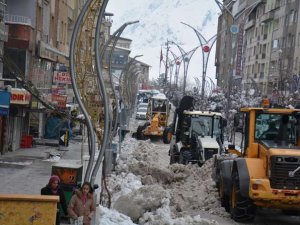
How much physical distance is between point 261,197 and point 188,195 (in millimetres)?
4408

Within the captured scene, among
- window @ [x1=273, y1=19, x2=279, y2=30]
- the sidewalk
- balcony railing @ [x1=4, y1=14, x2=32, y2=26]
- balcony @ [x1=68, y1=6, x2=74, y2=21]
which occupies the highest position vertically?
window @ [x1=273, y1=19, x2=279, y2=30]

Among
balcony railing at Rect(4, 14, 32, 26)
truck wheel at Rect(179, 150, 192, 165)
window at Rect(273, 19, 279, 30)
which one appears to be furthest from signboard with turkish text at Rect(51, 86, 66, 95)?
window at Rect(273, 19, 279, 30)

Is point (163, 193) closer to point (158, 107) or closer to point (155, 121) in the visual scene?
point (155, 121)

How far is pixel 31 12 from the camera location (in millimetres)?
37875

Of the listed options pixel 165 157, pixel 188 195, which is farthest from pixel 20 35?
pixel 188 195

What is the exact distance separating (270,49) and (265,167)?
2952 inches

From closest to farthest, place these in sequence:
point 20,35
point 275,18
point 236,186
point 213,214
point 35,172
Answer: point 236,186 < point 213,214 < point 35,172 < point 20,35 < point 275,18

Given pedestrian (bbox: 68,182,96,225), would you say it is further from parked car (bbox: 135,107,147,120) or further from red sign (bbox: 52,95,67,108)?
parked car (bbox: 135,107,147,120)

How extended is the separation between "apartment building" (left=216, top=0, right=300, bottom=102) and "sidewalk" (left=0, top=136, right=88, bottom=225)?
81.9ft

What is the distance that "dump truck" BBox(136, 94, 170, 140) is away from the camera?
4841 centimetres

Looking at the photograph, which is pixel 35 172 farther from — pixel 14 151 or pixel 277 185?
pixel 277 185

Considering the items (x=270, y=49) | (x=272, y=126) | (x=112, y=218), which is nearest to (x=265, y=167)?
(x=272, y=126)

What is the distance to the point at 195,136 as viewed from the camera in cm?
2717

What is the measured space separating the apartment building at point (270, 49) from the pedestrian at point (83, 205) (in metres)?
44.0
